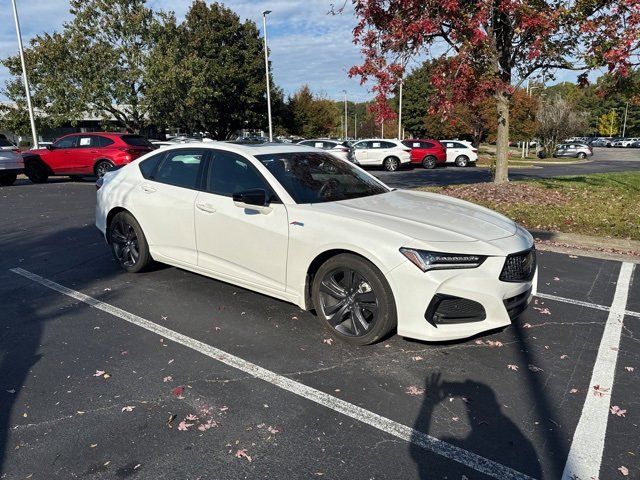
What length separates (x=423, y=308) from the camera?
11.5ft

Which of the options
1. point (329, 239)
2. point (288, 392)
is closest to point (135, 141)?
point (329, 239)

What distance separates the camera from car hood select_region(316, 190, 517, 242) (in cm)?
373

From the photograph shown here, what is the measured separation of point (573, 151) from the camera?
4238 cm

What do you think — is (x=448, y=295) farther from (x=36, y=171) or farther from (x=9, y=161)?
(x=36, y=171)

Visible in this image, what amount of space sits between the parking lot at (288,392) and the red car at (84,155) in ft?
39.6

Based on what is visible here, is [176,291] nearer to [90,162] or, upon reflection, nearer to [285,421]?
[285,421]

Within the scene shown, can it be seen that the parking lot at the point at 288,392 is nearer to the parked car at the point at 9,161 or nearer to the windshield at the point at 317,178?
the windshield at the point at 317,178

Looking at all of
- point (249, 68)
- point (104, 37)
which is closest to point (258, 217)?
point (104, 37)

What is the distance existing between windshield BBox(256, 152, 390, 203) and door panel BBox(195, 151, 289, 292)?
21 centimetres

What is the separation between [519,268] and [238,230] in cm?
237

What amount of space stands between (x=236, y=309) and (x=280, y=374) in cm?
134

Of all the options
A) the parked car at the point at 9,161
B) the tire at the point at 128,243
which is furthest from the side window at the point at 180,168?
the parked car at the point at 9,161

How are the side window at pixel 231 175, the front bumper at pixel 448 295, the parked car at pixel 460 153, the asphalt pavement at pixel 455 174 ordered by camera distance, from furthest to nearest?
the parked car at pixel 460 153 → the asphalt pavement at pixel 455 174 → the side window at pixel 231 175 → the front bumper at pixel 448 295

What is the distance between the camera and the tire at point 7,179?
16.5 metres
